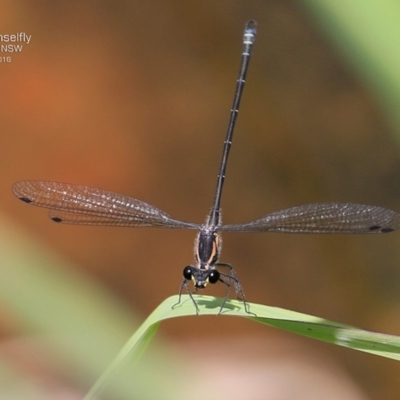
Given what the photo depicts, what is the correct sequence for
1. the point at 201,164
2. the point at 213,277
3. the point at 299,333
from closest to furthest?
the point at 299,333, the point at 213,277, the point at 201,164

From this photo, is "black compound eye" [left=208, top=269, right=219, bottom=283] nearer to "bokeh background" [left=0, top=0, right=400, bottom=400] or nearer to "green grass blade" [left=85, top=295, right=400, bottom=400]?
"green grass blade" [left=85, top=295, right=400, bottom=400]

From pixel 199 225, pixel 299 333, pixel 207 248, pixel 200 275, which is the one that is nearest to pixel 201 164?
pixel 199 225

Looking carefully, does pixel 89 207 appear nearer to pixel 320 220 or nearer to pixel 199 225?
→ pixel 199 225

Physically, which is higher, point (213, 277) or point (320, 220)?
point (320, 220)

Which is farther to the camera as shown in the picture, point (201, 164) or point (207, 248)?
point (201, 164)

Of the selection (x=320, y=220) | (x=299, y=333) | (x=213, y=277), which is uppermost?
(x=320, y=220)
